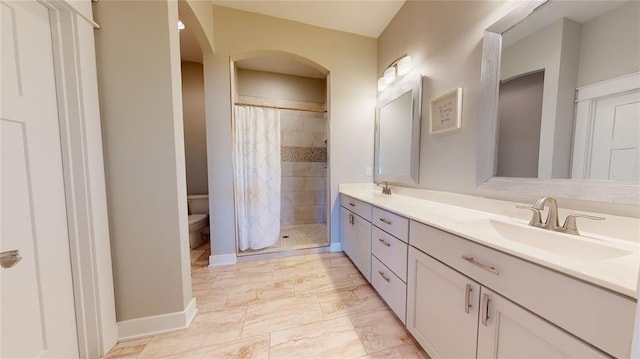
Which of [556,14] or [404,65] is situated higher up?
[404,65]

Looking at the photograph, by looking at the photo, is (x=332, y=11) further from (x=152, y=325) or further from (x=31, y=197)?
(x=152, y=325)

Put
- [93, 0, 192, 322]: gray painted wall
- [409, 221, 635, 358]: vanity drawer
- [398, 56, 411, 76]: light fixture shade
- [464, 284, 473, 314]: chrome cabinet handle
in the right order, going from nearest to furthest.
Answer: [409, 221, 635, 358]: vanity drawer < [464, 284, 473, 314]: chrome cabinet handle < [93, 0, 192, 322]: gray painted wall < [398, 56, 411, 76]: light fixture shade

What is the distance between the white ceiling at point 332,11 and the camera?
6.70 feet

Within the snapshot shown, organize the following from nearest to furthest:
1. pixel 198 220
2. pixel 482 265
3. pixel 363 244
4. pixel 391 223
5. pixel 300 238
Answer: pixel 482 265 < pixel 391 223 < pixel 363 244 < pixel 198 220 < pixel 300 238

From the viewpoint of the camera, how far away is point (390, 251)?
4.79 feet

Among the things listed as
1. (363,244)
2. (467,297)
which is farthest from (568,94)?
(363,244)

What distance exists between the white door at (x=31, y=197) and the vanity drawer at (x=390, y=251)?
1.87 meters

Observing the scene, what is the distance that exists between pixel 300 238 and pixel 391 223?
1.84 meters

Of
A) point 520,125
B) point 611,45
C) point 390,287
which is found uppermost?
point 611,45

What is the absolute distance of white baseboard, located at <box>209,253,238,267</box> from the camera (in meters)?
2.26

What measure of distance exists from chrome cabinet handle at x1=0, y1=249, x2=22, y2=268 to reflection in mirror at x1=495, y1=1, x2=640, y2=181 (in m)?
2.43

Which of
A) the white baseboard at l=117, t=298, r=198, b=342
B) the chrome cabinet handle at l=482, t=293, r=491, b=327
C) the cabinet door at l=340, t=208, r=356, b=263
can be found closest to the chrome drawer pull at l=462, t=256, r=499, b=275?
the chrome cabinet handle at l=482, t=293, r=491, b=327

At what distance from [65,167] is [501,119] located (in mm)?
2458

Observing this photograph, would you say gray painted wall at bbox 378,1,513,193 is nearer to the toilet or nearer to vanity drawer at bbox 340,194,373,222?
vanity drawer at bbox 340,194,373,222
